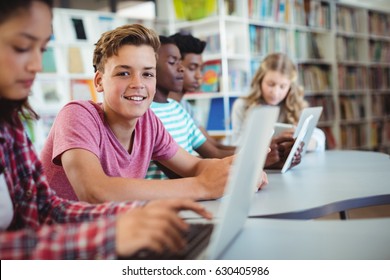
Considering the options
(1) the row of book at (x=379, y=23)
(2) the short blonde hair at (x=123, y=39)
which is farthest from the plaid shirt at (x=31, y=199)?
(1) the row of book at (x=379, y=23)

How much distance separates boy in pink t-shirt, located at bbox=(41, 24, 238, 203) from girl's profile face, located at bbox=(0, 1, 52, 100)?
33 centimetres

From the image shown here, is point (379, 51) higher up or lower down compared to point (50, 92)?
higher up

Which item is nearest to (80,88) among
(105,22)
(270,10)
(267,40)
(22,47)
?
(105,22)

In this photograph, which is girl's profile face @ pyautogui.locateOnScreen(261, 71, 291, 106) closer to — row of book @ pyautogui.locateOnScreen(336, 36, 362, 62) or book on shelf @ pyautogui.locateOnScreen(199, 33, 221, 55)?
book on shelf @ pyautogui.locateOnScreen(199, 33, 221, 55)

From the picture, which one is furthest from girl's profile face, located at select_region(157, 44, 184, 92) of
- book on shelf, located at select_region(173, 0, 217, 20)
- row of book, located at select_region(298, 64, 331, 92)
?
row of book, located at select_region(298, 64, 331, 92)

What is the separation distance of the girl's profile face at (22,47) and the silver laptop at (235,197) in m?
0.32

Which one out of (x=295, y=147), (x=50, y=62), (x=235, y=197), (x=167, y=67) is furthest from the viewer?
(x=50, y=62)

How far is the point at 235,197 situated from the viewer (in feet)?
1.99

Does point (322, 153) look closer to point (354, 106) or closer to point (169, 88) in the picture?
point (169, 88)

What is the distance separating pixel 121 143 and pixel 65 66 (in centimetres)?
240

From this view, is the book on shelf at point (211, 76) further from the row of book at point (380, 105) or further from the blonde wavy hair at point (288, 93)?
the row of book at point (380, 105)

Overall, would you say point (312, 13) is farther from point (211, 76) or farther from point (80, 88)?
point (80, 88)

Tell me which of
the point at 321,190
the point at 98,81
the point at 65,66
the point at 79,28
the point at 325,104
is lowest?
the point at 321,190
